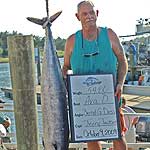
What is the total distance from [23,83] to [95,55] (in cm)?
70

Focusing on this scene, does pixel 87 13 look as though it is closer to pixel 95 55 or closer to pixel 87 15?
pixel 87 15

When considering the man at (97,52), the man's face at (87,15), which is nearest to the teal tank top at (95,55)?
the man at (97,52)

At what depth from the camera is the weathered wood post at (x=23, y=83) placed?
3.68 m

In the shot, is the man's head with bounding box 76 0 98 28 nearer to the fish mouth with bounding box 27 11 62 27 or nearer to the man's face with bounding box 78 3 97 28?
the man's face with bounding box 78 3 97 28

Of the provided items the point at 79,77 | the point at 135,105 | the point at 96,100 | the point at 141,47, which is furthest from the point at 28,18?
the point at 141,47

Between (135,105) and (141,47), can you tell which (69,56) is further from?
(141,47)

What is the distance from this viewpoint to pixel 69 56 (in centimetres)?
371

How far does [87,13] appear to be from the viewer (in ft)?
11.3

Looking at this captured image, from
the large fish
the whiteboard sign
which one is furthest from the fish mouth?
the whiteboard sign

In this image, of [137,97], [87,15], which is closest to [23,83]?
[87,15]

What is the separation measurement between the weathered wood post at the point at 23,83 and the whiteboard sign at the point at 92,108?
42 centimetres

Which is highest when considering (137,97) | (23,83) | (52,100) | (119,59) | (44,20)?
(44,20)

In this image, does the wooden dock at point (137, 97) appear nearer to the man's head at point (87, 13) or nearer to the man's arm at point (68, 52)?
the man's arm at point (68, 52)

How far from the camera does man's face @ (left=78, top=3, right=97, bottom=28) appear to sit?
3441 millimetres
